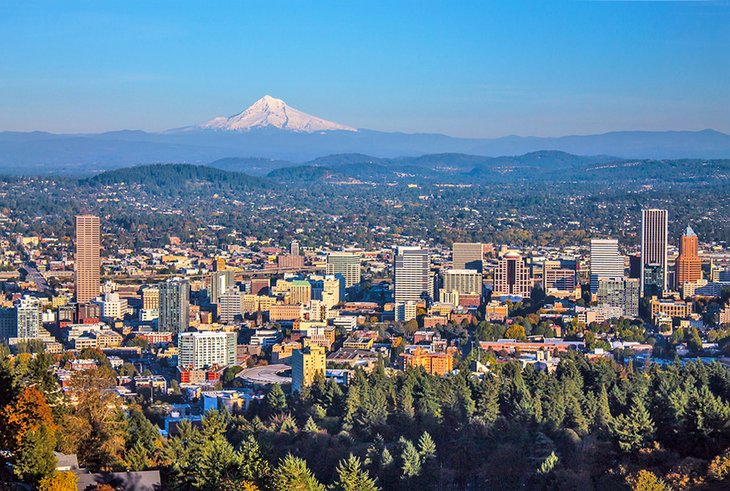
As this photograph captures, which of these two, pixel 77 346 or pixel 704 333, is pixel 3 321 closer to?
pixel 77 346

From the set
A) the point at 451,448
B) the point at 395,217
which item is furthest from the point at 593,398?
the point at 395,217

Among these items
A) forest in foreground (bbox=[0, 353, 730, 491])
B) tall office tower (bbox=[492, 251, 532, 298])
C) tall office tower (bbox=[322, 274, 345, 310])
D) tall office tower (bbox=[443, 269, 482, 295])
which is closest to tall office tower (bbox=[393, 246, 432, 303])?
tall office tower (bbox=[443, 269, 482, 295])

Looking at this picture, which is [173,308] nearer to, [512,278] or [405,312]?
[405,312]

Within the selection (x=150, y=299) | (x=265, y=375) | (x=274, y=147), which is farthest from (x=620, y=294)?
(x=274, y=147)

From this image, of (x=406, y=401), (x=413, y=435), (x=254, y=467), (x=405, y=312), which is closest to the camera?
(x=254, y=467)

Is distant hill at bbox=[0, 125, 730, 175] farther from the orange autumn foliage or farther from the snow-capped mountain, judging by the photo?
the orange autumn foliage
